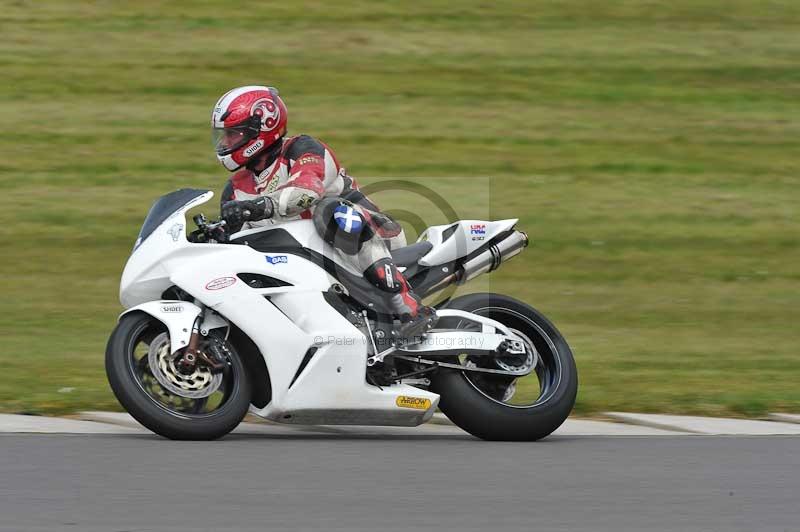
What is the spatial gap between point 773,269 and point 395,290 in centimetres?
698

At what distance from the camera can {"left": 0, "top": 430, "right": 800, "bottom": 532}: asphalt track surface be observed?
5.23 meters

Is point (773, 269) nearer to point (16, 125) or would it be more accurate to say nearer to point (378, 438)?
point (378, 438)

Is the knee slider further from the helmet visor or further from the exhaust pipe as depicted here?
the exhaust pipe

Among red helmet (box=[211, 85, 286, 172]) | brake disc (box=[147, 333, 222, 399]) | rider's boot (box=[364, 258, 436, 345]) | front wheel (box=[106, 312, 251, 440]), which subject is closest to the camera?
front wheel (box=[106, 312, 251, 440])

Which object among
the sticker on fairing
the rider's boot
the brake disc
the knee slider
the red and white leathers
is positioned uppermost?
the red and white leathers

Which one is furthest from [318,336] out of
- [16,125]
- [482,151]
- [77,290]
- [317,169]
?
[16,125]

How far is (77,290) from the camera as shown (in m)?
11.7

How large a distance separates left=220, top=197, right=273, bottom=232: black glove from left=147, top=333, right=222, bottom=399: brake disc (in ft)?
2.22

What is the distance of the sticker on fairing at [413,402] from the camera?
699 centimetres

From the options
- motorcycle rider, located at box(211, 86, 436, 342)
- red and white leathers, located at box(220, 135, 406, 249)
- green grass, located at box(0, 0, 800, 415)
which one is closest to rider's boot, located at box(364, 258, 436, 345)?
motorcycle rider, located at box(211, 86, 436, 342)

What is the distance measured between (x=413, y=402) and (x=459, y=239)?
970 mm

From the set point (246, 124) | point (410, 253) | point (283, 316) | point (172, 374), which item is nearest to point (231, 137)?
point (246, 124)

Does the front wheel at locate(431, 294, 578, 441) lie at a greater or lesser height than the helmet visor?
lesser

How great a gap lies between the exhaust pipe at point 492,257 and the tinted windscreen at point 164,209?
148 centimetres
